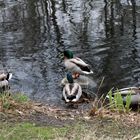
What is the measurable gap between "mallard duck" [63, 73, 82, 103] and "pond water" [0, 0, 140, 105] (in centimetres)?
20

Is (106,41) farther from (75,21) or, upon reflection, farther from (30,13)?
(30,13)

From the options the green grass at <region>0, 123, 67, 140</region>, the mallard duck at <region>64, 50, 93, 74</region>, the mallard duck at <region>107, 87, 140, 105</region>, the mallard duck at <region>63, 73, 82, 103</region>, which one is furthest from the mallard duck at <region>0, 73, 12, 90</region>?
the green grass at <region>0, 123, 67, 140</region>

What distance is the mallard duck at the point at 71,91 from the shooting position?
11.3m

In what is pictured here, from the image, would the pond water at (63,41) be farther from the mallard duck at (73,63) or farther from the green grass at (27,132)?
the green grass at (27,132)

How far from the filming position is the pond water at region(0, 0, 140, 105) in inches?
484

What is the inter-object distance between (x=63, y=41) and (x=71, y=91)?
3.94 meters

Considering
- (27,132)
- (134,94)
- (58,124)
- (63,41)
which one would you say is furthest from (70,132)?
(63,41)

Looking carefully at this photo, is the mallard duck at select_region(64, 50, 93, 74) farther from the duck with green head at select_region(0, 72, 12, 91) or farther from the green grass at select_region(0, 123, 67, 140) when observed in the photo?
the green grass at select_region(0, 123, 67, 140)

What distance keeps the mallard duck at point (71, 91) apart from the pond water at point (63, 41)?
8.0 inches

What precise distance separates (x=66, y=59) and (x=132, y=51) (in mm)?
2056

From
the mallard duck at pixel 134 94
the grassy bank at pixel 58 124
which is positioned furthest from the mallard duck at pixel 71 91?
the grassy bank at pixel 58 124

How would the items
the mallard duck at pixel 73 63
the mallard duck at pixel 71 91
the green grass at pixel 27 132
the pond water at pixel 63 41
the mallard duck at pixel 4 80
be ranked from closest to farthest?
the green grass at pixel 27 132 → the mallard duck at pixel 71 91 → the mallard duck at pixel 4 80 → the pond water at pixel 63 41 → the mallard duck at pixel 73 63

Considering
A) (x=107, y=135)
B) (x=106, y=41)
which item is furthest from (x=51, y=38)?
(x=107, y=135)

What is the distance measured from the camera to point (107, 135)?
630cm
